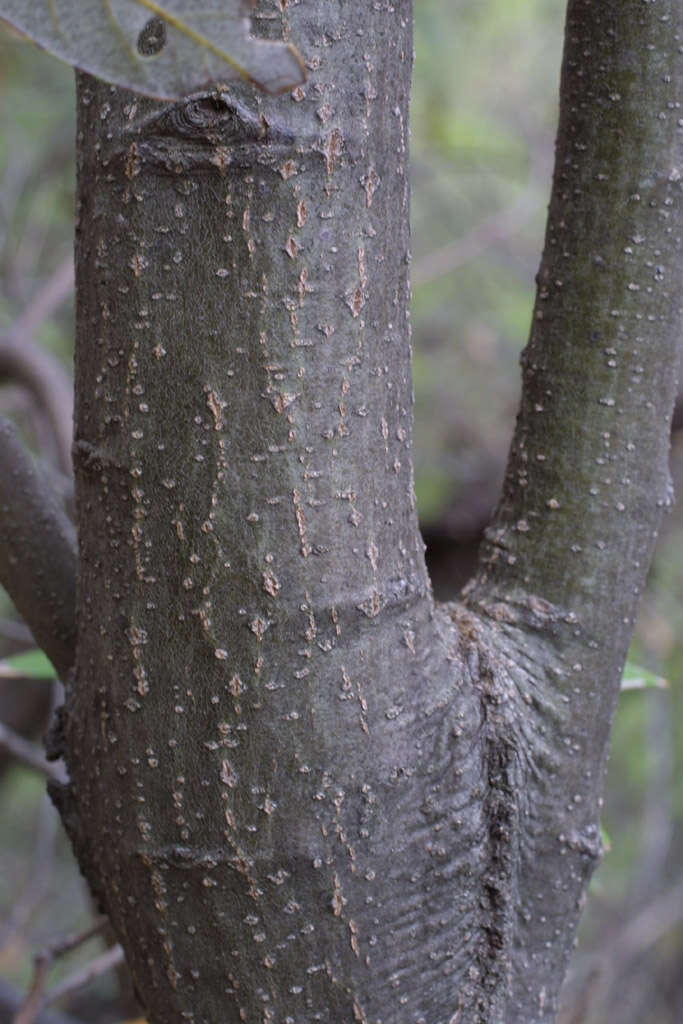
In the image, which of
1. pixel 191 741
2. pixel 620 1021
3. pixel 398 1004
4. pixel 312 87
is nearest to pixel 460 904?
pixel 398 1004

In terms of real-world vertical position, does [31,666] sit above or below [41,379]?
below

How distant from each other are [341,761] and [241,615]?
107mm

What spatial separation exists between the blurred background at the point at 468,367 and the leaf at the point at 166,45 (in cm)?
204

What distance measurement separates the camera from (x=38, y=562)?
2.25ft

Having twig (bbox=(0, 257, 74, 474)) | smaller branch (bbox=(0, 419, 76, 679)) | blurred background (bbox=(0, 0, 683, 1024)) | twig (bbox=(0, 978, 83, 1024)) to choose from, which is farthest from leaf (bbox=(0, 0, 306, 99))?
blurred background (bbox=(0, 0, 683, 1024))

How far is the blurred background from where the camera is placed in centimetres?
315

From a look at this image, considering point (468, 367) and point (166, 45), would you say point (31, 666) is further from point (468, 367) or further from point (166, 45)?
point (468, 367)

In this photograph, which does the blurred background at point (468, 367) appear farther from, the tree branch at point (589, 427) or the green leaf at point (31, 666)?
the tree branch at point (589, 427)

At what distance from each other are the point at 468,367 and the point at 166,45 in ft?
13.2

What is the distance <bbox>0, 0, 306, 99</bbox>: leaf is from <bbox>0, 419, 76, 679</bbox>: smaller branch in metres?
0.36

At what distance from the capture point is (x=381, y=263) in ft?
1.85

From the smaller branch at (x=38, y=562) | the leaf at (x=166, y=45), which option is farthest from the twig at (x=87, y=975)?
the leaf at (x=166, y=45)

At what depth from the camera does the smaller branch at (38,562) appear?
2.22 feet

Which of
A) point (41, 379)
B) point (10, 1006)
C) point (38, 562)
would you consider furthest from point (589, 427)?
point (10, 1006)
